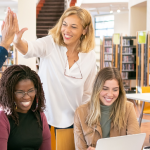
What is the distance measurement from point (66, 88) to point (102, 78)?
28cm

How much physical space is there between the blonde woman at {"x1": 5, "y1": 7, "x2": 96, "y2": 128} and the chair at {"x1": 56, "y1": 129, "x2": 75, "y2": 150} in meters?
0.05

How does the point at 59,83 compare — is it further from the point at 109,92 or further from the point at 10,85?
the point at 10,85

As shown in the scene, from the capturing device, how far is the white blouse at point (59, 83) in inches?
70.4

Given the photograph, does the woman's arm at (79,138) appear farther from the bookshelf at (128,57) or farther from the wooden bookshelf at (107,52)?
the wooden bookshelf at (107,52)

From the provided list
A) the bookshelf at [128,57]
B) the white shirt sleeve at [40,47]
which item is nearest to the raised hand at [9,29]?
the white shirt sleeve at [40,47]

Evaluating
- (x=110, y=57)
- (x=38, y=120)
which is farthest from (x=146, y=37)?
(x=38, y=120)

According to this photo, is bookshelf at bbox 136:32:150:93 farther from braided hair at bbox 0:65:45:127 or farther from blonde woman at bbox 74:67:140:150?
braided hair at bbox 0:65:45:127

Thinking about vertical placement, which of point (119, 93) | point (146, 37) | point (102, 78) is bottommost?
point (119, 93)

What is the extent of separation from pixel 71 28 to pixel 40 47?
0.27 metres

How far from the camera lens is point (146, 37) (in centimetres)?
785

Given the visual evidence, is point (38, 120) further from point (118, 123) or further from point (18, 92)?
point (118, 123)

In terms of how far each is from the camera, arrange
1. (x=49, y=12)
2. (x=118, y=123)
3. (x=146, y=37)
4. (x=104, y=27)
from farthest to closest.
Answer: (x=104, y=27) < (x=49, y=12) < (x=146, y=37) < (x=118, y=123)

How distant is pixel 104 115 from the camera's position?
6.03ft

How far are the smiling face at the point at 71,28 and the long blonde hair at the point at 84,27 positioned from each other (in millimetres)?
32
